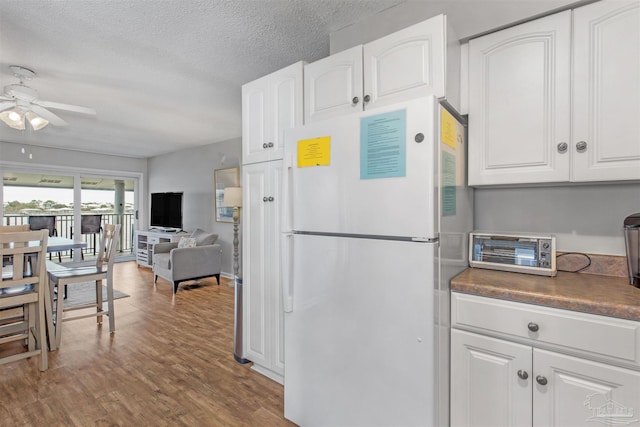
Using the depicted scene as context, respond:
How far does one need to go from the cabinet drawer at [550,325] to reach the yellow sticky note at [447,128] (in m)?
0.70

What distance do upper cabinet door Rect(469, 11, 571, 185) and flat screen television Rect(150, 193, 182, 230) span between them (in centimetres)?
609

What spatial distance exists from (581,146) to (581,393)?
1044 millimetres

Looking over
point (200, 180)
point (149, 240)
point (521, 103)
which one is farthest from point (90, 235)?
point (521, 103)

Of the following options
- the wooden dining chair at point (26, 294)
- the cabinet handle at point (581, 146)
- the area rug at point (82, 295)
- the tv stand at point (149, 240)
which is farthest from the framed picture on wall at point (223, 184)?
the cabinet handle at point (581, 146)

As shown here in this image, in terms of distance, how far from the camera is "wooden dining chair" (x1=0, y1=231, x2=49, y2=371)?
7.31 feet

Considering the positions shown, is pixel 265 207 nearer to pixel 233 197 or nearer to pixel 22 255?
pixel 233 197

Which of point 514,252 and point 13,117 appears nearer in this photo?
point 514,252

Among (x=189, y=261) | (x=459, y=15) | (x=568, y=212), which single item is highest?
(x=459, y=15)

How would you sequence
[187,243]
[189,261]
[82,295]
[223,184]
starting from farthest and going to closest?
[223,184], [187,243], [189,261], [82,295]

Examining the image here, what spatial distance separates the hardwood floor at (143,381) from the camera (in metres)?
1.87

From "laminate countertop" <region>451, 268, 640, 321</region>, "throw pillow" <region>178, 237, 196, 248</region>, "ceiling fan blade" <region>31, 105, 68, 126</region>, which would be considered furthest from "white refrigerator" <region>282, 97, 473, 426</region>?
"throw pillow" <region>178, 237, 196, 248</region>

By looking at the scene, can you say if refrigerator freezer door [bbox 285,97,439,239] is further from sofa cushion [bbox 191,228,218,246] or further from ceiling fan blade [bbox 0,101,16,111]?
sofa cushion [bbox 191,228,218,246]

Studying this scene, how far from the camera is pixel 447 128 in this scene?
143 cm

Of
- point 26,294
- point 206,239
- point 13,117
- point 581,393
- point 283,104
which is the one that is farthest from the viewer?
point 206,239
